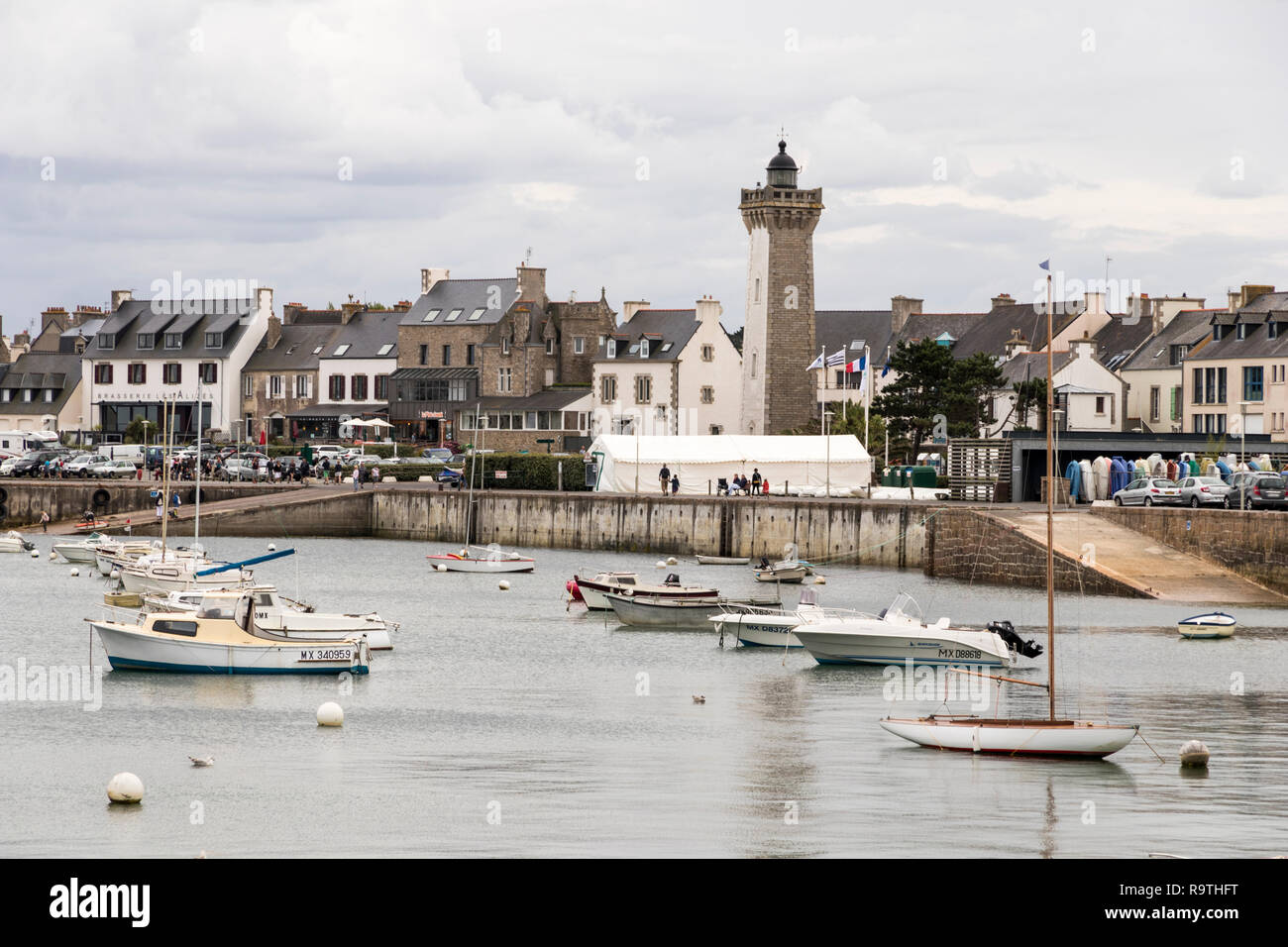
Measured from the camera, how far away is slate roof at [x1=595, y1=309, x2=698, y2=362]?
108 meters

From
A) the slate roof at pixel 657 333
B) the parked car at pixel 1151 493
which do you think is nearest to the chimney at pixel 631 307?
the slate roof at pixel 657 333

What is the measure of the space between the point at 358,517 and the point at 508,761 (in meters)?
57.5

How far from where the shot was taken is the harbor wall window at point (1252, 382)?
271 ft

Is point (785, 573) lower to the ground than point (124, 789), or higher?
lower

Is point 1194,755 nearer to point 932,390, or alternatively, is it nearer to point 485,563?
point 485,563

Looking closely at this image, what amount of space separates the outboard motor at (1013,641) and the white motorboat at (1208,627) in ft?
23.1

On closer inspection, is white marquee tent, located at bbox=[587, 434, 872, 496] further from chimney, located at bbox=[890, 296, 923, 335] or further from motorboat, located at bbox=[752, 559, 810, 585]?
chimney, located at bbox=[890, 296, 923, 335]

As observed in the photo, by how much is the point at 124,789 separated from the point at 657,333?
86.3 metres

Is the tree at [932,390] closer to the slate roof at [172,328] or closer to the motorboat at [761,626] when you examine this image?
the motorboat at [761,626]

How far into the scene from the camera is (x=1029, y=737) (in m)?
28.6

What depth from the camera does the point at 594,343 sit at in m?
114

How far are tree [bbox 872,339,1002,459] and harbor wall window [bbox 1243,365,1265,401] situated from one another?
1329cm

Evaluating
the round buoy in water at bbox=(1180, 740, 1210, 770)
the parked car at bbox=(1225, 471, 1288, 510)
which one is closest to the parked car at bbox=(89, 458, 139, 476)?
the parked car at bbox=(1225, 471, 1288, 510)

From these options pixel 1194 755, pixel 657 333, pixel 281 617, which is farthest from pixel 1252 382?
pixel 1194 755
